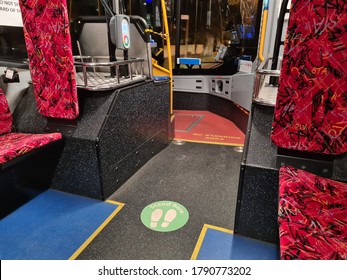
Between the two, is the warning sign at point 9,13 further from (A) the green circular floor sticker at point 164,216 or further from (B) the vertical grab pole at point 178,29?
(B) the vertical grab pole at point 178,29

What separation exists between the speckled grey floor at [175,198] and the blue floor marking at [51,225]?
0.39 ft

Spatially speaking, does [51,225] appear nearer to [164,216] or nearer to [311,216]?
[164,216]

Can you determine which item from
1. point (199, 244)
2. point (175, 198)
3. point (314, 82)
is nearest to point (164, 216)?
point (175, 198)

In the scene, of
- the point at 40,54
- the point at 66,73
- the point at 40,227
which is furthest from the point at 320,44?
the point at 40,227

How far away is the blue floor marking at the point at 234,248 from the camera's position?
1.48m

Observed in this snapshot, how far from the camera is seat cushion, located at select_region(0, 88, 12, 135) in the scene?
2070 millimetres

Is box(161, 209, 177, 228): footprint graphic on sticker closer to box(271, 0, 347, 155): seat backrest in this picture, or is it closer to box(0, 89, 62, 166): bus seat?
box(271, 0, 347, 155): seat backrest

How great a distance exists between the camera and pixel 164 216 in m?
1.85

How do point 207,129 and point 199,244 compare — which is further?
point 207,129

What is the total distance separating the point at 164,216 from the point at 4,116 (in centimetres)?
161

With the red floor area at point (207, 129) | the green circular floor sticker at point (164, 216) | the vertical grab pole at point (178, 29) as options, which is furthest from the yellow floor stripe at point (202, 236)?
the vertical grab pole at point (178, 29)

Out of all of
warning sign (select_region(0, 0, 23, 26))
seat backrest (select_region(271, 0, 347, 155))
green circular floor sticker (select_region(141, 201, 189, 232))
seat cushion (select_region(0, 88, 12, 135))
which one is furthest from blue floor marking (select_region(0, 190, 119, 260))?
warning sign (select_region(0, 0, 23, 26))

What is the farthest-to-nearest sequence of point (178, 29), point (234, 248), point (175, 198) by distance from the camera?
point (178, 29) → point (175, 198) → point (234, 248)

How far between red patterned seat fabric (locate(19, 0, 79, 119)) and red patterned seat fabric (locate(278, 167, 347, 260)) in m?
1.59
